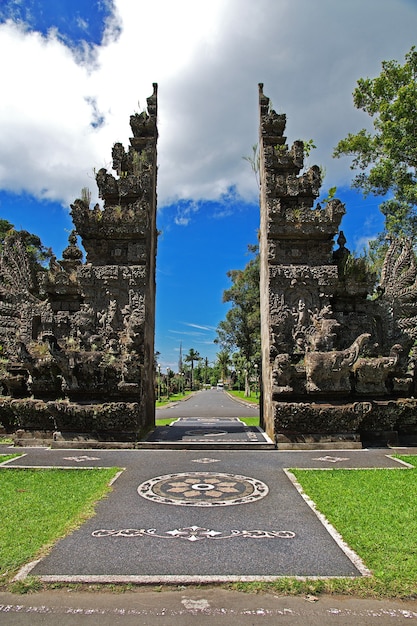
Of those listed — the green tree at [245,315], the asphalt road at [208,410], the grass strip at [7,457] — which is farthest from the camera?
the green tree at [245,315]

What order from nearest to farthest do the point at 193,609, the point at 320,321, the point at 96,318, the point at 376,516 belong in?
the point at 193,609, the point at 376,516, the point at 320,321, the point at 96,318

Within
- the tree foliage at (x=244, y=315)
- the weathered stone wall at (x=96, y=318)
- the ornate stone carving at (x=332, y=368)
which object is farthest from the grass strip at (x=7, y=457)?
the tree foliage at (x=244, y=315)

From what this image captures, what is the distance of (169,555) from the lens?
372 cm

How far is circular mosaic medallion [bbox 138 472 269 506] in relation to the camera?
535cm

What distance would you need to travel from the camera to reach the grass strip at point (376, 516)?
3.26 metres

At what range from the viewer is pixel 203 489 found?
5.86m

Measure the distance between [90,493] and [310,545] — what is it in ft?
→ 9.65

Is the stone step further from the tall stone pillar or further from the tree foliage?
the tree foliage

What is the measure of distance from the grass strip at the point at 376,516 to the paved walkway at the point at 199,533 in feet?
0.55

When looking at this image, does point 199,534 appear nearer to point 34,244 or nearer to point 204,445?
point 204,445

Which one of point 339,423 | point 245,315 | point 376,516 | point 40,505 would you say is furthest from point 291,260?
point 245,315

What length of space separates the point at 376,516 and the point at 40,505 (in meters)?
3.76

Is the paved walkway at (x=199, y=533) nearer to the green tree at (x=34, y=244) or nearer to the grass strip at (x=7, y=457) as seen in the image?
the grass strip at (x=7, y=457)

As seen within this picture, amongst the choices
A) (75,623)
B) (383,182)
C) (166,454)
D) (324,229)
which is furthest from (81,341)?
(383,182)
